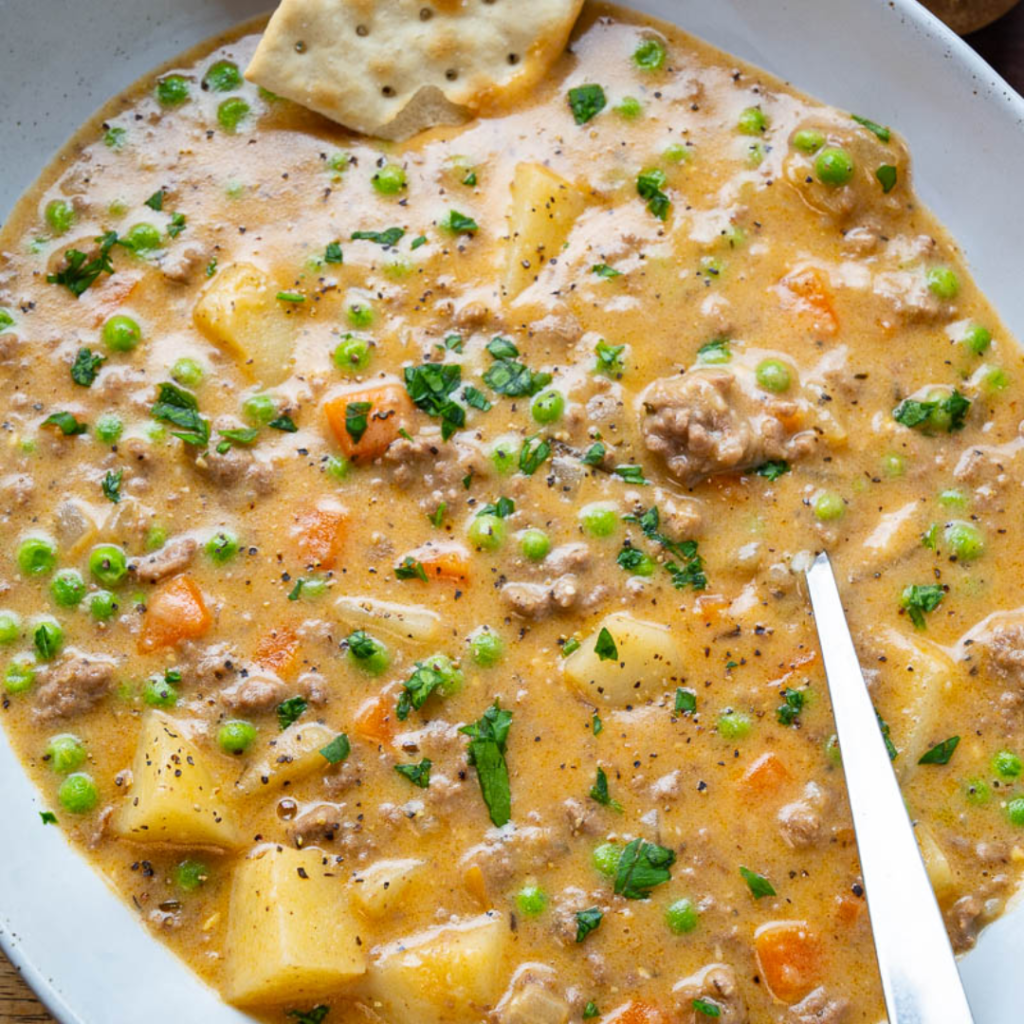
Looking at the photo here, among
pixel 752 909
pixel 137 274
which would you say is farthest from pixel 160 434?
pixel 752 909

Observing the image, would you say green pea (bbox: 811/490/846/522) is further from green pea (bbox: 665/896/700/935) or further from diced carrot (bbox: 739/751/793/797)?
green pea (bbox: 665/896/700/935)

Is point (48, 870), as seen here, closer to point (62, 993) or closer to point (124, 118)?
point (62, 993)

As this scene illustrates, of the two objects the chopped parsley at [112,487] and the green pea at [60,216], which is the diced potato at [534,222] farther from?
the green pea at [60,216]

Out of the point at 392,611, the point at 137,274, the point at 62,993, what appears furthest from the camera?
the point at 137,274

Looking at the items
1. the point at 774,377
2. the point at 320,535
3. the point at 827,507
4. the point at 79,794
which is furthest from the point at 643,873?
the point at 79,794

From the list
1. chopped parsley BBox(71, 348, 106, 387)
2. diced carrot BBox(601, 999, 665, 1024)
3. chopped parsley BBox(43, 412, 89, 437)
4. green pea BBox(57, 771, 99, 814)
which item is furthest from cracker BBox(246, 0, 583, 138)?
diced carrot BBox(601, 999, 665, 1024)

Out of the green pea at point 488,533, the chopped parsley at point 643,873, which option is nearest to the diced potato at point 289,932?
the chopped parsley at point 643,873

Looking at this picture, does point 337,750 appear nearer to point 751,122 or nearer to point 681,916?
point 681,916
